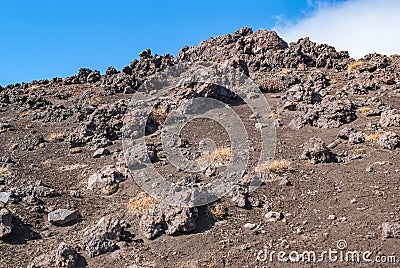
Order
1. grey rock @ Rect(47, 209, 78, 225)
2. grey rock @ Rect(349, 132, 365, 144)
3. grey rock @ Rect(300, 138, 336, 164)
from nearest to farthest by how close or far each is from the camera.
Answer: grey rock @ Rect(47, 209, 78, 225)
grey rock @ Rect(300, 138, 336, 164)
grey rock @ Rect(349, 132, 365, 144)

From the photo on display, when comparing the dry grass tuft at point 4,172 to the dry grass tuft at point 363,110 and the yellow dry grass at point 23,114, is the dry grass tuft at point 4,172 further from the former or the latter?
the dry grass tuft at point 363,110

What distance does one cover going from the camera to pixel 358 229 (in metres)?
9.19

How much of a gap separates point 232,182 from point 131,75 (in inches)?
652

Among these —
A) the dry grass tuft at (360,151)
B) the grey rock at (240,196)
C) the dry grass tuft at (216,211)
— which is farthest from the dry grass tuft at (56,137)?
the dry grass tuft at (360,151)

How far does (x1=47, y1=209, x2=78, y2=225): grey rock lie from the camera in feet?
37.6

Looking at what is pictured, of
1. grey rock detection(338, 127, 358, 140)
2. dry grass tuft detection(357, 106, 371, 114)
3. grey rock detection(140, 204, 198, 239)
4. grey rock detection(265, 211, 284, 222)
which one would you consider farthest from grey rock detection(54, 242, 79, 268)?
dry grass tuft detection(357, 106, 371, 114)

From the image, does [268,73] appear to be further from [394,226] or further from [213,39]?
[394,226]

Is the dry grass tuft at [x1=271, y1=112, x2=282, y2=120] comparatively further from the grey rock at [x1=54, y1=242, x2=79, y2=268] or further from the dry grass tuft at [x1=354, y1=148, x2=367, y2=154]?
the grey rock at [x1=54, y1=242, x2=79, y2=268]

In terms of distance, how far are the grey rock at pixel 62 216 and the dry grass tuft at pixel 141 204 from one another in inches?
63.6

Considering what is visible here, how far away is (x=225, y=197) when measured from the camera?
36.9 feet

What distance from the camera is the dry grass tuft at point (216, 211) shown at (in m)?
10.5

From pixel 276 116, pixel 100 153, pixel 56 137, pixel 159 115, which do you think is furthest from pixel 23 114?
pixel 276 116

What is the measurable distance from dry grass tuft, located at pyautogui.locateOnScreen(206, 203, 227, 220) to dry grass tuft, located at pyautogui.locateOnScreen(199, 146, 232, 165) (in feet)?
9.38

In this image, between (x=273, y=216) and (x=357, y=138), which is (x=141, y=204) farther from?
(x=357, y=138)
